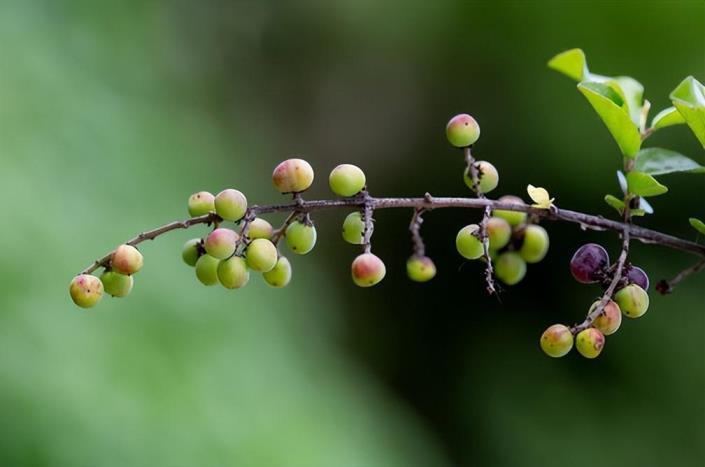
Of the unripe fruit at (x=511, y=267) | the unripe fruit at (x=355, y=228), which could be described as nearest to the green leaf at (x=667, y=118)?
the unripe fruit at (x=511, y=267)

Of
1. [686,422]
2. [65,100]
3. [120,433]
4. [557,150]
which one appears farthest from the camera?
[557,150]

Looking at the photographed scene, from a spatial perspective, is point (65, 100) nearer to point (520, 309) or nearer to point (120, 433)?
point (120, 433)

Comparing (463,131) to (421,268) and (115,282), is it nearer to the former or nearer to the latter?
(421,268)

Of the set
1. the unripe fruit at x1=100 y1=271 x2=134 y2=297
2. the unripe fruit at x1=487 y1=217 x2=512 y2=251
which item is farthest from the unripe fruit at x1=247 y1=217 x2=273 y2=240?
the unripe fruit at x1=487 y1=217 x2=512 y2=251

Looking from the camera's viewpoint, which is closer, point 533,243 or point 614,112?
point 614,112

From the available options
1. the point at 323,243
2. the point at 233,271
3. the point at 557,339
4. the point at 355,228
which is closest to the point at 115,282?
the point at 233,271

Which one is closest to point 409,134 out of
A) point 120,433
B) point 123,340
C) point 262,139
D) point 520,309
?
point 262,139
